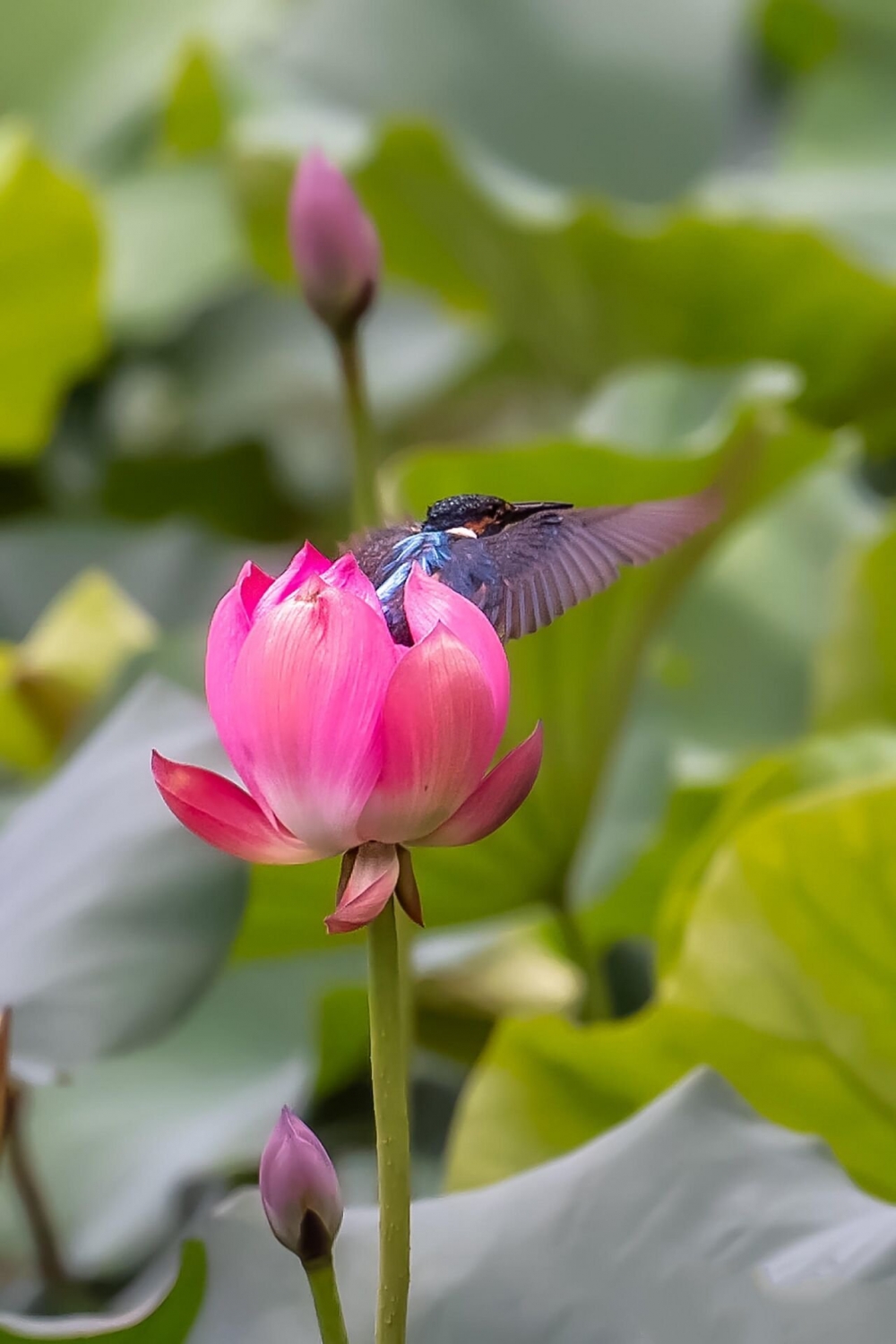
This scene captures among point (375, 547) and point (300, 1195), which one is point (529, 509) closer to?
point (375, 547)

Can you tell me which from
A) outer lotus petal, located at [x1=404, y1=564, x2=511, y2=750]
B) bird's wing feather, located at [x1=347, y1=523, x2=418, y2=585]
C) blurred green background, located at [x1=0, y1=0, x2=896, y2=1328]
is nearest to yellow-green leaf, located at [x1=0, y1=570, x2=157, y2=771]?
blurred green background, located at [x1=0, y1=0, x2=896, y2=1328]

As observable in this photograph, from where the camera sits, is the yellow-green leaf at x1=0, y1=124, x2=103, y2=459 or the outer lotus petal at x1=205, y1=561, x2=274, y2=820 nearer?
the outer lotus petal at x1=205, y1=561, x2=274, y2=820

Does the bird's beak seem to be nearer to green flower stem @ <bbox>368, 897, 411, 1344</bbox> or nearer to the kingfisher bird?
the kingfisher bird

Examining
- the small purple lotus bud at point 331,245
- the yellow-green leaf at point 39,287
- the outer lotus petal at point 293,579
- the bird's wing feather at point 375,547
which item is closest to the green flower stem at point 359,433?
the small purple lotus bud at point 331,245

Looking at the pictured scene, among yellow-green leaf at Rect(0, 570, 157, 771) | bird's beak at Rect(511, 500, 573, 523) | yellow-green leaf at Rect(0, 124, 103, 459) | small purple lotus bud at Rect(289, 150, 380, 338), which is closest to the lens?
bird's beak at Rect(511, 500, 573, 523)

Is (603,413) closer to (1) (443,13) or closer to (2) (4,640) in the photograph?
(2) (4,640)

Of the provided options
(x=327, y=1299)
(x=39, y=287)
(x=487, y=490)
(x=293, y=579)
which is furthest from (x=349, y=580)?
(x=39, y=287)

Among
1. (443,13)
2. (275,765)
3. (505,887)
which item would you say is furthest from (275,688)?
(443,13)

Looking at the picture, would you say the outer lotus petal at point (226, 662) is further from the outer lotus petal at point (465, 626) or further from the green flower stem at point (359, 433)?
the green flower stem at point (359, 433)
